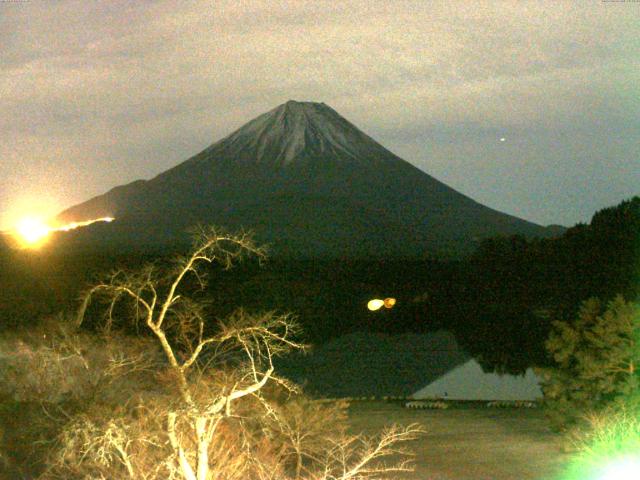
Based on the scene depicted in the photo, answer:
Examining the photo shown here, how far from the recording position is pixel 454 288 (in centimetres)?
5781

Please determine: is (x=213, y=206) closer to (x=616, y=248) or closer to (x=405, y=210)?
(x=405, y=210)

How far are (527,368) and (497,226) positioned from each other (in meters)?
97.3

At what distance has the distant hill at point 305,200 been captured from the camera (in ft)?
381

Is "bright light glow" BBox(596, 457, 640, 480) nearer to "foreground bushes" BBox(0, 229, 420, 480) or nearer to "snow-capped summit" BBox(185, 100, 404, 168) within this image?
"foreground bushes" BBox(0, 229, 420, 480)

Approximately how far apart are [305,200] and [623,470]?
122072 mm

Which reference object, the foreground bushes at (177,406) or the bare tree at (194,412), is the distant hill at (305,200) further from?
the bare tree at (194,412)

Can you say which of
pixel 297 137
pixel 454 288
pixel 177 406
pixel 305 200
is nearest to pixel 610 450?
pixel 177 406

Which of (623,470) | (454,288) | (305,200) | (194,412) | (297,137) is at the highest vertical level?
(297,137)

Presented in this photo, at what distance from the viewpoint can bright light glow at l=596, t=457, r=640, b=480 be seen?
44.0 feet

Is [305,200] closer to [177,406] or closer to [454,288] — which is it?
[454,288]

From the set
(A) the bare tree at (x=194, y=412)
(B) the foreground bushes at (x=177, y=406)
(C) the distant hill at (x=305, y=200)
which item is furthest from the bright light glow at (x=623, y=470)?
(C) the distant hill at (x=305, y=200)

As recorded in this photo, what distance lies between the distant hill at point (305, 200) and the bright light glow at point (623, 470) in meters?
88.1

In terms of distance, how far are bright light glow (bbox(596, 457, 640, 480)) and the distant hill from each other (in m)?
Answer: 88.1

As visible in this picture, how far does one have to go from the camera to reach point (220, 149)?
156 meters
